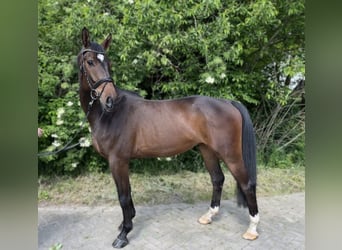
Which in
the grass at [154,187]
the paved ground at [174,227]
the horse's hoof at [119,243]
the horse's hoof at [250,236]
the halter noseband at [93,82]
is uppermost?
the halter noseband at [93,82]

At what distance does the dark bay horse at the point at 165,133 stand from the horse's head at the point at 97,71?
0.57ft

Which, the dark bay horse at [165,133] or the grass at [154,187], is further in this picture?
the grass at [154,187]

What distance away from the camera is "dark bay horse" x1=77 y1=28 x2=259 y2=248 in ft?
8.19

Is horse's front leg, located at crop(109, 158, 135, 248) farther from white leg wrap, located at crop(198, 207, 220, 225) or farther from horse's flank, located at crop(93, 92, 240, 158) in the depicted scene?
white leg wrap, located at crop(198, 207, 220, 225)

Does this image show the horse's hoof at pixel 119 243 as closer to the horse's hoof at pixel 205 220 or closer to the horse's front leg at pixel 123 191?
the horse's front leg at pixel 123 191

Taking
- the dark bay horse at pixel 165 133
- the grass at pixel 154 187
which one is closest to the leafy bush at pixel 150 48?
the grass at pixel 154 187

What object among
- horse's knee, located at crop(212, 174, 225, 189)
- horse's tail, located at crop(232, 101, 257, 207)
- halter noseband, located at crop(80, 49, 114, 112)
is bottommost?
horse's knee, located at crop(212, 174, 225, 189)

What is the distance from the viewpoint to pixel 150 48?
13.3 ft

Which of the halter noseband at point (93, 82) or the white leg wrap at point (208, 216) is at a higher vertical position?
the halter noseband at point (93, 82)

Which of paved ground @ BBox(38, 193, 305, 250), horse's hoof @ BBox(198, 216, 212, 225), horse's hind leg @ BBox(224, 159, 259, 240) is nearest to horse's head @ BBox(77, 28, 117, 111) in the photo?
horse's hind leg @ BBox(224, 159, 259, 240)

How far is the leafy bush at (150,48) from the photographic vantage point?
3.74 metres

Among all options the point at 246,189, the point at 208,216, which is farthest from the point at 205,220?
the point at 246,189

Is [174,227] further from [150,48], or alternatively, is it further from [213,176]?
Answer: [150,48]

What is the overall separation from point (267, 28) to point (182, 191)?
273cm
